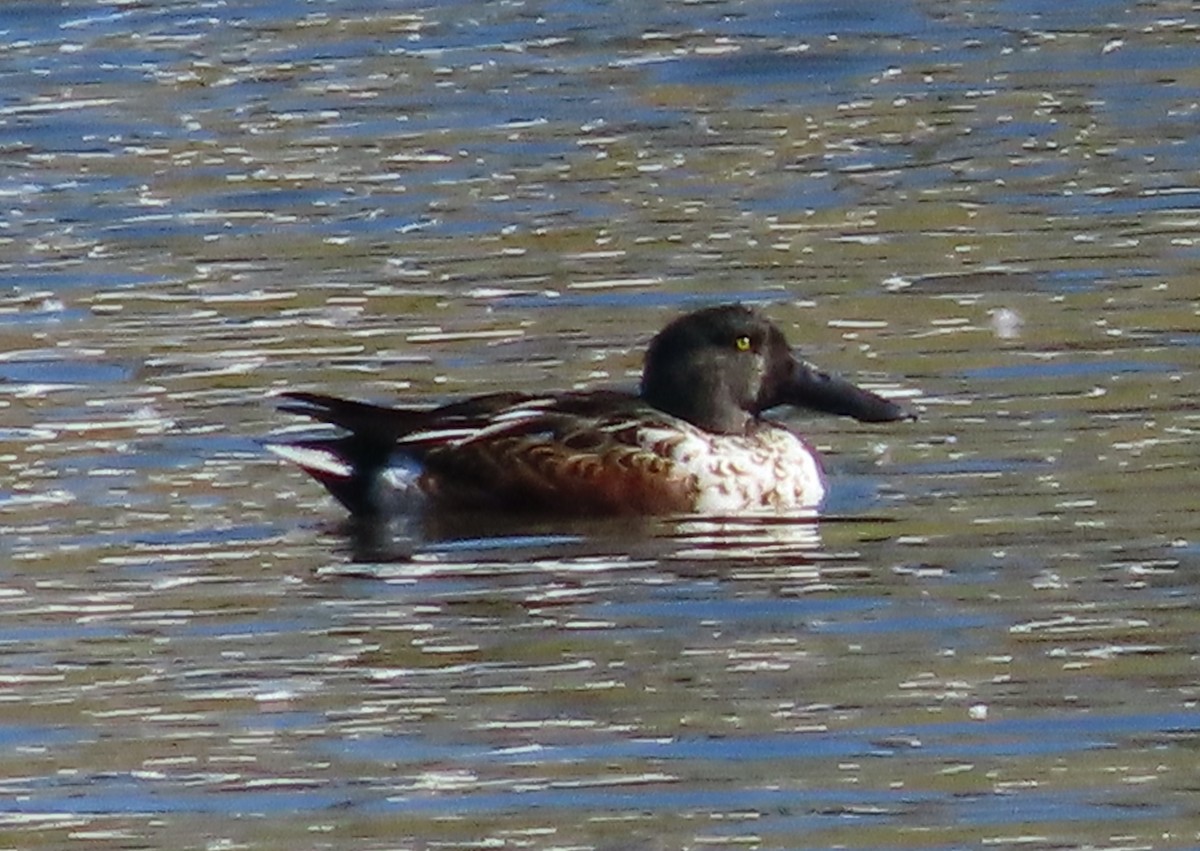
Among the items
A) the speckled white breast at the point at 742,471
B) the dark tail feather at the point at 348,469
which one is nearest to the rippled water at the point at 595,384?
the speckled white breast at the point at 742,471

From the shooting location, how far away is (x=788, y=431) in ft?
40.9

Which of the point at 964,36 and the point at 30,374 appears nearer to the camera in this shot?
the point at 30,374

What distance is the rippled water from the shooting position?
8.87m

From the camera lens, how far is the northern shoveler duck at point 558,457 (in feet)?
39.6

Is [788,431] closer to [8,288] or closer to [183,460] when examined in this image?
[183,460]

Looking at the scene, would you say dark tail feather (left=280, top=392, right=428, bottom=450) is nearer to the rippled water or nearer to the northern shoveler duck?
the northern shoveler duck

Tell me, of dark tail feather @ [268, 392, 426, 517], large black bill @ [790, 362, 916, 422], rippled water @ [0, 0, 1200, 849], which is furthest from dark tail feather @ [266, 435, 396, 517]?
large black bill @ [790, 362, 916, 422]

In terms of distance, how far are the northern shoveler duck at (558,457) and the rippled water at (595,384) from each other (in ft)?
0.61

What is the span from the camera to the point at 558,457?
1208 cm

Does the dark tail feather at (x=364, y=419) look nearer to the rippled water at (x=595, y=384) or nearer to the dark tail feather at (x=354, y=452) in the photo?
the dark tail feather at (x=354, y=452)

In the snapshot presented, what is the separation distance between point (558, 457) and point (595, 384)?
145cm

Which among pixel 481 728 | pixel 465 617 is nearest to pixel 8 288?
pixel 465 617

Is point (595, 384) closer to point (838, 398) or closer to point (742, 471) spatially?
point (838, 398)

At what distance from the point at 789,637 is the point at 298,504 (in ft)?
8.37
